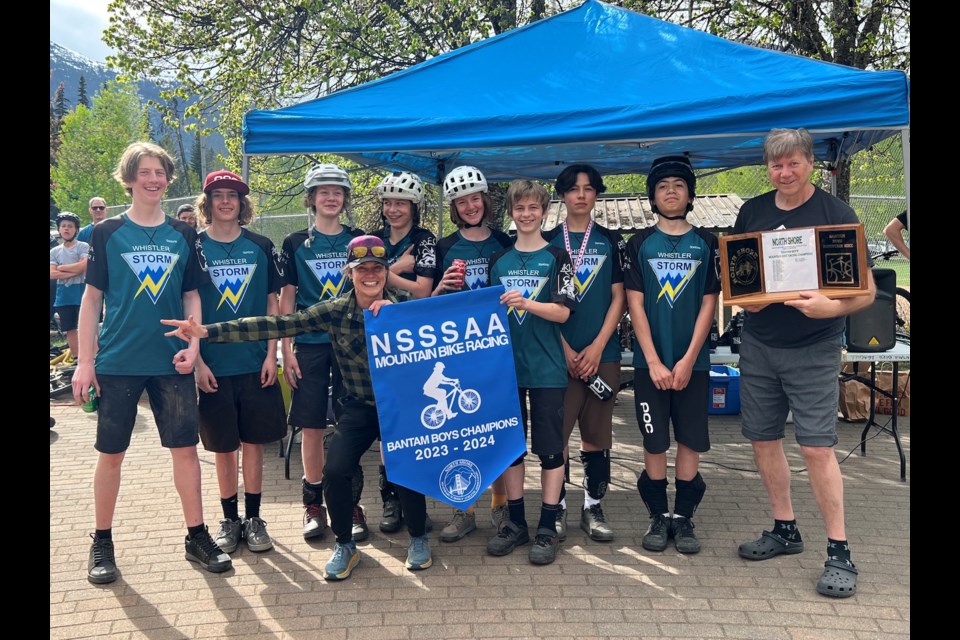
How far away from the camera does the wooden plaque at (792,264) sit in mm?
3477

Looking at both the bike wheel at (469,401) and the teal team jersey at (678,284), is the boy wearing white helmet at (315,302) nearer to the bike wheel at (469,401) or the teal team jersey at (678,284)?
the bike wheel at (469,401)

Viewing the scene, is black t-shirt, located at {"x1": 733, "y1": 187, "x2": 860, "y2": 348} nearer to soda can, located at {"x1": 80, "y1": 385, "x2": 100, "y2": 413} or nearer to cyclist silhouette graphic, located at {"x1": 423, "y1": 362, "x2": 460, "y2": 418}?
cyclist silhouette graphic, located at {"x1": 423, "y1": 362, "x2": 460, "y2": 418}

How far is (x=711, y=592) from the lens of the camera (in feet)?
11.8

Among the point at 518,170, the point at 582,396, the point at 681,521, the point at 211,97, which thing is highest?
the point at 211,97

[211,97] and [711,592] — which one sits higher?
[211,97]

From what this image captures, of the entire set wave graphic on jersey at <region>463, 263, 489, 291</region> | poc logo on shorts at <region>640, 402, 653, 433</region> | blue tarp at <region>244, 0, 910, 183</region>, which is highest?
blue tarp at <region>244, 0, 910, 183</region>

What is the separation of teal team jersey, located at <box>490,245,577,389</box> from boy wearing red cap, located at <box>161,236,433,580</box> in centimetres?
64

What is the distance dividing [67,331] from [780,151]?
1002 cm

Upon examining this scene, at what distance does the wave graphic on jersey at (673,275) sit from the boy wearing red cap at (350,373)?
4.73ft

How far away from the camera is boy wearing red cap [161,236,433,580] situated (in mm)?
3723

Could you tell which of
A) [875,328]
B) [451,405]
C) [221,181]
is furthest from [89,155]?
[875,328]

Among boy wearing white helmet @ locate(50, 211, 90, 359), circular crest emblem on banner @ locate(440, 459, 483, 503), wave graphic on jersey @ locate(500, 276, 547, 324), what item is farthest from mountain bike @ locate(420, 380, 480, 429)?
boy wearing white helmet @ locate(50, 211, 90, 359)

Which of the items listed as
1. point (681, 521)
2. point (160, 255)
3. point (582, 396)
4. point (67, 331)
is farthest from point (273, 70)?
point (681, 521)

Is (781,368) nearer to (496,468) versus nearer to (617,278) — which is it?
(617,278)
